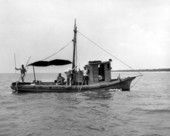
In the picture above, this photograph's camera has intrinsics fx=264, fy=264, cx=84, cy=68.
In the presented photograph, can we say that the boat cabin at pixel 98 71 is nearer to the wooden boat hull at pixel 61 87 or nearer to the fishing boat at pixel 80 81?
the fishing boat at pixel 80 81

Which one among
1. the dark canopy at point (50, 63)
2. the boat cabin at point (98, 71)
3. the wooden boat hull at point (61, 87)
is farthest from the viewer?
the boat cabin at point (98, 71)

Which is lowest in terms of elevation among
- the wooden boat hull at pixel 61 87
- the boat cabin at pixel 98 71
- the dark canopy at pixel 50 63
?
the wooden boat hull at pixel 61 87

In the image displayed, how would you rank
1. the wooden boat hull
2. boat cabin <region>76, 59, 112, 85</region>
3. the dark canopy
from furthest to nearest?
1. boat cabin <region>76, 59, 112, 85</region>
2. the dark canopy
3. the wooden boat hull

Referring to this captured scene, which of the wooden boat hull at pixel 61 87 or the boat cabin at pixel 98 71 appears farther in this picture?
the boat cabin at pixel 98 71

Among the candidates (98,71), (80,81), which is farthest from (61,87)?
(98,71)

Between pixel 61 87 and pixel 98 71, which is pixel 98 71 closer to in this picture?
pixel 98 71

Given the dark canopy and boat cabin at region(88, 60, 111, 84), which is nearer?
the dark canopy

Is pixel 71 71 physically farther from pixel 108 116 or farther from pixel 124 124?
pixel 124 124

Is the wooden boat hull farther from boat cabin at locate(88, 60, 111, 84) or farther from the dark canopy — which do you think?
the dark canopy

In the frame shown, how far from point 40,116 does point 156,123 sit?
575cm

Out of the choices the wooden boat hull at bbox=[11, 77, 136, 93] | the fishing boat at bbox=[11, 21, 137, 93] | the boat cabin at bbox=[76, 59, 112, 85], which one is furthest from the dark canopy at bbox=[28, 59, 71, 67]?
the boat cabin at bbox=[76, 59, 112, 85]

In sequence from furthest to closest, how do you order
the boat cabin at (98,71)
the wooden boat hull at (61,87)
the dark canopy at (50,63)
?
1. the boat cabin at (98,71)
2. the dark canopy at (50,63)
3. the wooden boat hull at (61,87)

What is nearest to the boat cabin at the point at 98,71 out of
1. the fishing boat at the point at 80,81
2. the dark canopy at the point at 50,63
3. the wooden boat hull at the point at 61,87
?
the fishing boat at the point at 80,81

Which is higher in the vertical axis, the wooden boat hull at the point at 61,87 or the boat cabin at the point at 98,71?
the boat cabin at the point at 98,71
